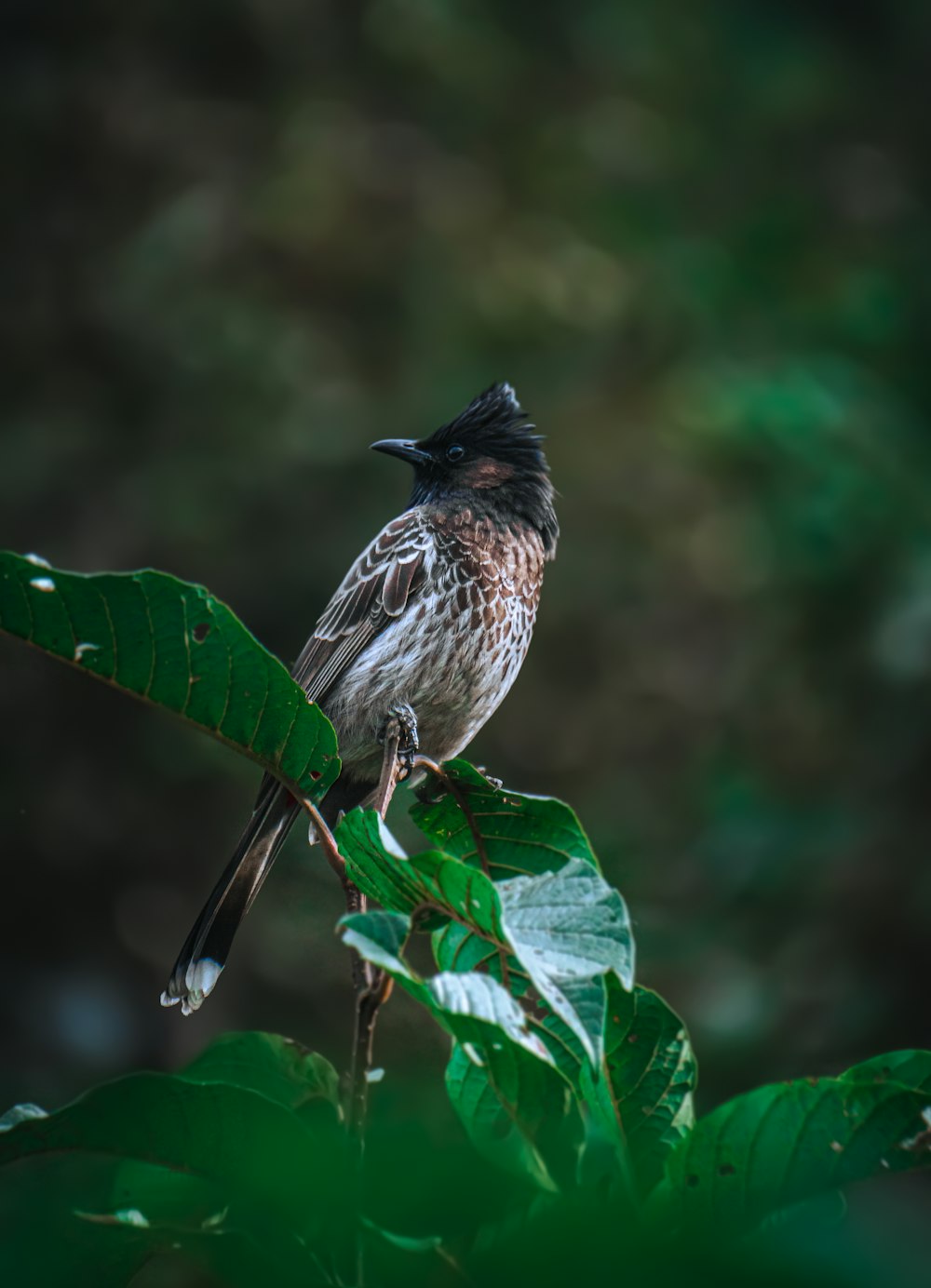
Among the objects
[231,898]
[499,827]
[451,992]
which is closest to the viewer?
[451,992]

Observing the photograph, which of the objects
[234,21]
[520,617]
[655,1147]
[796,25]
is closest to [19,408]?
[234,21]

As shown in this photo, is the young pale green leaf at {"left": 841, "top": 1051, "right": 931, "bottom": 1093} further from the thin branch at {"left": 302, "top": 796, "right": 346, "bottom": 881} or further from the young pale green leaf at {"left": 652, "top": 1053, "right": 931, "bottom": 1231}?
the thin branch at {"left": 302, "top": 796, "right": 346, "bottom": 881}

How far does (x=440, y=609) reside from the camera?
8.42ft

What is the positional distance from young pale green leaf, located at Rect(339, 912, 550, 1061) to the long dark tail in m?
0.97

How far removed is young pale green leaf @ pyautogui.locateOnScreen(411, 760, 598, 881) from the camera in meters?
1.42

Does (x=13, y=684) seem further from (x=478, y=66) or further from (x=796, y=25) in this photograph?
(x=796, y=25)

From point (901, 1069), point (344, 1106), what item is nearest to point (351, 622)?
point (344, 1106)

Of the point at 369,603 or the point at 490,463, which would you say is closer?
the point at 369,603

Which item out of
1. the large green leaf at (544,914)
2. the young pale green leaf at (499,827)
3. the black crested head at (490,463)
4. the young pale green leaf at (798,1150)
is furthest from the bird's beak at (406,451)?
the young pale green leaf at (798,1150)

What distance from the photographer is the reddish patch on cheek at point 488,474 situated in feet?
9.14

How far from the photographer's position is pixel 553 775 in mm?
5297

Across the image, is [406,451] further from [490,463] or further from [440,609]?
[440,609]

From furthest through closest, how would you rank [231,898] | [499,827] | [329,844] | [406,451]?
[406,451] → [231,898] → [499,827] → [329,844]

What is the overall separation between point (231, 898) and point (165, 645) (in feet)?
3.27
